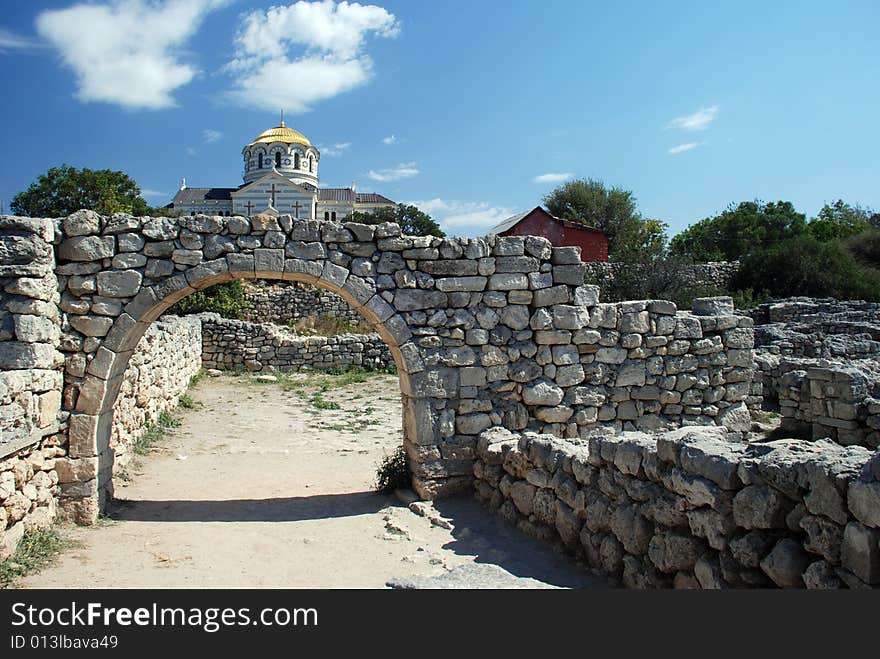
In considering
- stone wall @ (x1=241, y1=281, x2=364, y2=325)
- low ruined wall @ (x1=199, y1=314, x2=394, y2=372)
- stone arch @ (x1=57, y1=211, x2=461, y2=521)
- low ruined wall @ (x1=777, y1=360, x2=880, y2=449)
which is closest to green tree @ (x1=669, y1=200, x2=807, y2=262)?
stone wall @ (x1=241, y1=281, x2=364, y2=325)

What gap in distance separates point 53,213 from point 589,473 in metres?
34.6

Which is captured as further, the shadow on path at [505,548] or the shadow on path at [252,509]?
the shadow on path at [252,509]

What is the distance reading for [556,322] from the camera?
25.3ft

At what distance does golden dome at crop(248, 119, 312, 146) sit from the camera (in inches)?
2552

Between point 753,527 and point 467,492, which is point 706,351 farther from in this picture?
point 753,527

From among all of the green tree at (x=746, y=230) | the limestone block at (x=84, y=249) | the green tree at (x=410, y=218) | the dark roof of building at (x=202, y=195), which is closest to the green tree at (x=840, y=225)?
the green tree at (x=746, y=230)

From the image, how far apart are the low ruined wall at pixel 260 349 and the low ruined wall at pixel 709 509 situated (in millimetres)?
14462

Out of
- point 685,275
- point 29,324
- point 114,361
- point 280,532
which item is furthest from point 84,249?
point 685,275

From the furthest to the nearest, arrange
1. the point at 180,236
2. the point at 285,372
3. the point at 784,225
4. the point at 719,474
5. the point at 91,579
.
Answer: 1. the point at 784,225
2. the point at 285,372
3. the point at 180,236
4. the point at 91,579
5. the point at 719,474

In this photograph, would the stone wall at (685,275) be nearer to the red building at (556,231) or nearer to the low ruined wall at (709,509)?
the red building at (556,231)

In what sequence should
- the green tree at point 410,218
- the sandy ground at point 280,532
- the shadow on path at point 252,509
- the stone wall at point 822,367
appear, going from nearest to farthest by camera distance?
the sandy ground at point 280,532 < the shadow on path at point 252,509 < the stone wall at point 822,367 < the green tree at point 410,218

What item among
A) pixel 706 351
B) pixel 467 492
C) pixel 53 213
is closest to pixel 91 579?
pixel 467 492

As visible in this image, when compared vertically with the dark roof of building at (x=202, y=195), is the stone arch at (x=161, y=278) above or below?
below

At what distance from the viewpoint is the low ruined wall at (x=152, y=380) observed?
9191 mm
